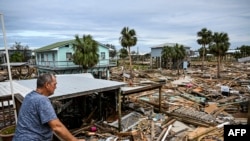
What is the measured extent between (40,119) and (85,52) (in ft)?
71.0

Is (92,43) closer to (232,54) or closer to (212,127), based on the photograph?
(212,127)

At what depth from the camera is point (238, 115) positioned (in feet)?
42.4

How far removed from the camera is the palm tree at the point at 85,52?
23562 millimetres

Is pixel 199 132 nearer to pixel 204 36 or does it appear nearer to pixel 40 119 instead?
pixel 40 119

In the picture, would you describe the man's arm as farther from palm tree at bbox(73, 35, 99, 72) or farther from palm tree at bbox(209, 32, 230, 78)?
palm tree at bbox(209, 32, 230, 78)

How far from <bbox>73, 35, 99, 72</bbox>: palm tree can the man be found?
21.0 meters

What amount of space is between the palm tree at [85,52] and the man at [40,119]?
827 inches

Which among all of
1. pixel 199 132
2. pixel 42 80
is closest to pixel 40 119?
pixel 42 80

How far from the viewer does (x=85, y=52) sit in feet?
78.2

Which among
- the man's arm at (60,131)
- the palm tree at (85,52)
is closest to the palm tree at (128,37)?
the palm tree at (85,52)

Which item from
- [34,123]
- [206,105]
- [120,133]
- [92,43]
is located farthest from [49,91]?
[92,43]

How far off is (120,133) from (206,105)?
8932 mm

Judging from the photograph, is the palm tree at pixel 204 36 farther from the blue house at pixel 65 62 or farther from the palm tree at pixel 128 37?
the blue house at pixel 65 62

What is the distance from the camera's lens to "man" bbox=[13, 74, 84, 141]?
2598 millimetres
